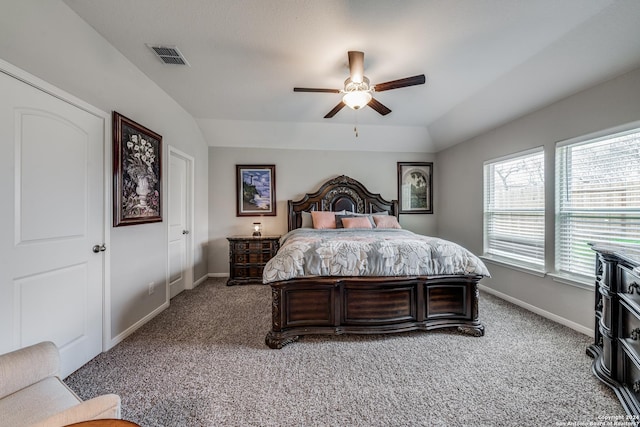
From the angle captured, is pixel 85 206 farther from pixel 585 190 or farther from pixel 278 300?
pixel 585 190

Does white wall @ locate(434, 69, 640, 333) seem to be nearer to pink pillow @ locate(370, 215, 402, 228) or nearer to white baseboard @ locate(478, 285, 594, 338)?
white baseboard @ locate(478, 285, 594, 338)

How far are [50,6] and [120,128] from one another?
915 millimetres

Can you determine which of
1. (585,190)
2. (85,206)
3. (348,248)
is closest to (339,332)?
(348,248)

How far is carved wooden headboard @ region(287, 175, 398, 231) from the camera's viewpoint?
15.9 ft

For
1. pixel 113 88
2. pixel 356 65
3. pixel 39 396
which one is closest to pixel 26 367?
pixel 39 396

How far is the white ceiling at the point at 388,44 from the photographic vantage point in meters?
1.92

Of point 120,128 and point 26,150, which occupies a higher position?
point 120,128

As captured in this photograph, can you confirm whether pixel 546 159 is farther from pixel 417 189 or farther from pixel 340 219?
pixel 340 219

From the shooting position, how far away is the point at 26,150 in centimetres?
166

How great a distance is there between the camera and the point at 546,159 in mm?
2992

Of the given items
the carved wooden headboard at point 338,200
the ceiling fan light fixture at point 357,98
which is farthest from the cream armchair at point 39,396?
the carved wooden headboard at point 338,200

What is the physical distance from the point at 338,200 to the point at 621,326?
12.3 ft

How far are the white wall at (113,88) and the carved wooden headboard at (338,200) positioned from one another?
6.99 feet

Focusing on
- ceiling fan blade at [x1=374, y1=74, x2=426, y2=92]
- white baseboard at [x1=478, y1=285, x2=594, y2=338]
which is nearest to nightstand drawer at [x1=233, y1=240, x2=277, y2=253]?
ceiling fan blade at [x1=374, y1=74, x2=426, y2=92]
